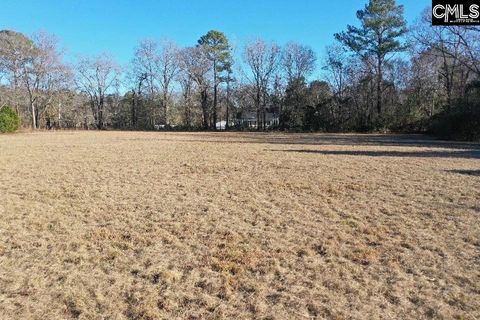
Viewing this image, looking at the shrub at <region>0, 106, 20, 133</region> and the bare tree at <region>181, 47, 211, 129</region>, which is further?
the bare tree at <region>181, 47, 211, 129</region>

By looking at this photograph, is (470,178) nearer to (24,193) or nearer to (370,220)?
(370,220)

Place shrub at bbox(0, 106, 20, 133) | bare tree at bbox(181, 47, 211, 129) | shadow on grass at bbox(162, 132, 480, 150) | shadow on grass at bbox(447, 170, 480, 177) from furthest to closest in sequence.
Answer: bare tree at bbox(181, 47, 211, 129) → shrub at bbox(0, 106, 20, 133) → shadow on grass at bbox(162, 132, 480, 150) → shadow on grass at bbox(447, 170, 480, 177)

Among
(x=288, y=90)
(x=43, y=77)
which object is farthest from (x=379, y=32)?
(x=43, y=77)

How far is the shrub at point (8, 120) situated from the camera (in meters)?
27.2

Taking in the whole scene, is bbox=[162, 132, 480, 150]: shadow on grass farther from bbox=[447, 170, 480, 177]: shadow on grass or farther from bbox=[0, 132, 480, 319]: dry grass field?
bbox=[0, 132, 480, 319]: dry grass field

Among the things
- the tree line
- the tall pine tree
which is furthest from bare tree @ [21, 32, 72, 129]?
the tall pine tree

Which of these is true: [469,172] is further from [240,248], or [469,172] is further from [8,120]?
[8,120]

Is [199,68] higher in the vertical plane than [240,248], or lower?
higher

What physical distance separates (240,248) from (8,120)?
1166 inches

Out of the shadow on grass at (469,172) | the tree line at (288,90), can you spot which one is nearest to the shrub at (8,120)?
the tree line at (288,90)

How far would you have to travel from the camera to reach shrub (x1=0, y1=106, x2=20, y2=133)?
27.2m

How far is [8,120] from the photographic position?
27.5 meters

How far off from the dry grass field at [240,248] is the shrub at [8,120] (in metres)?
23.7

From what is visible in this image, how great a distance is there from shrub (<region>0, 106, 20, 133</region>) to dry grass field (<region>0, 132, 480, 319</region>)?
23.7 m
